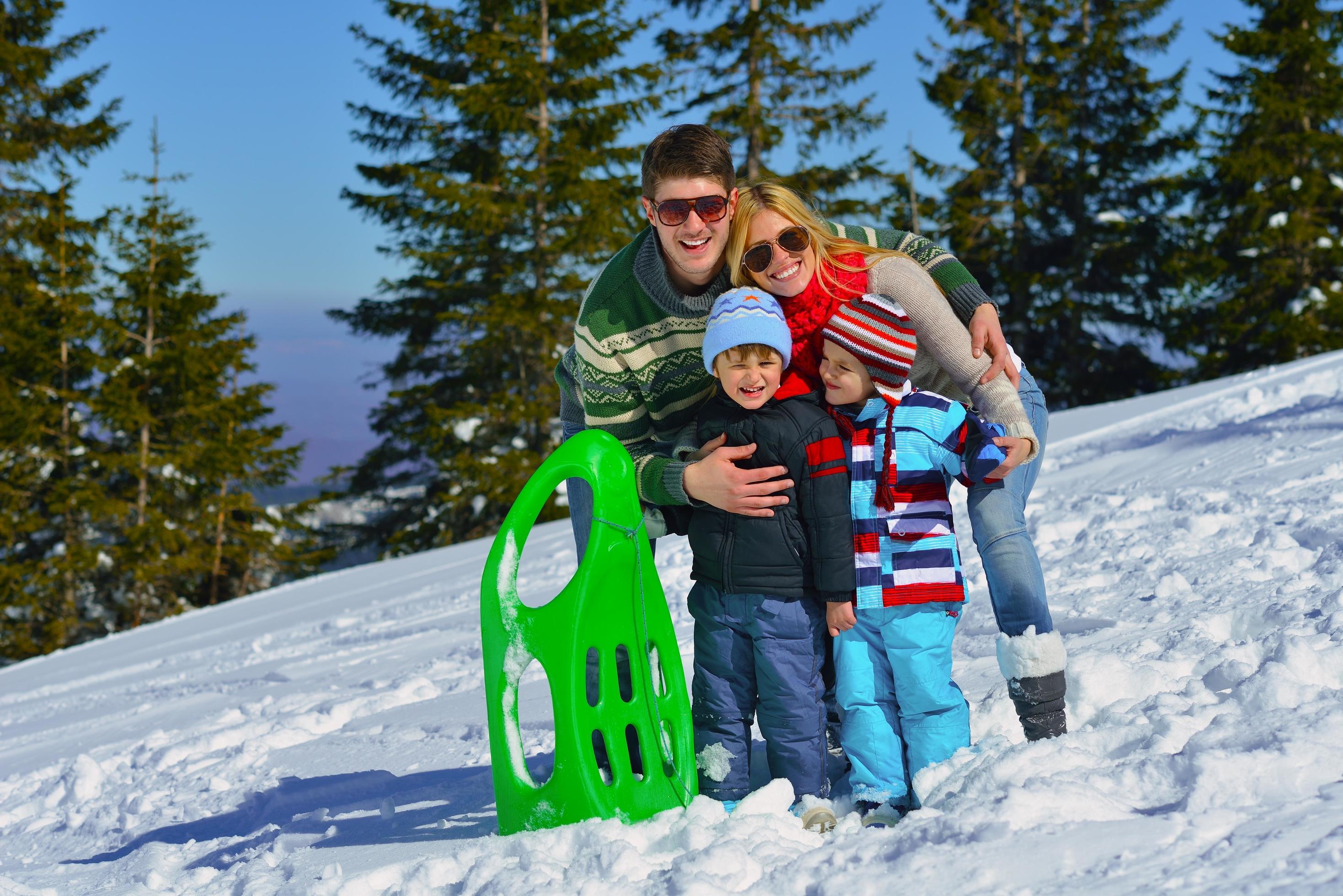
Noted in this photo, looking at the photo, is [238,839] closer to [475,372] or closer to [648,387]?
[648,387]

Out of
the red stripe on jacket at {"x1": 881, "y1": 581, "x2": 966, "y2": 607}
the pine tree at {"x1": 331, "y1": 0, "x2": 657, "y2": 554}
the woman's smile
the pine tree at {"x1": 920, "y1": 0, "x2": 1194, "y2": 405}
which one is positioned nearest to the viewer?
the red stripe on jacket at {"x1": 881, "y1": 581, "x2": 966, "y2": 607}

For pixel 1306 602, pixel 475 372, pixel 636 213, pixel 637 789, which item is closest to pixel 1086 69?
pixel 636 213

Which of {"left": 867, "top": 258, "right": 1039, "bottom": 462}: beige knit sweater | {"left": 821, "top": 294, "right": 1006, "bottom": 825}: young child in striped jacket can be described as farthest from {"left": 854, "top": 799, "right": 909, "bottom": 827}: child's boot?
{"left": 867, "top": 258, "right": 1039, "bottom": 462}: beige knit sweater

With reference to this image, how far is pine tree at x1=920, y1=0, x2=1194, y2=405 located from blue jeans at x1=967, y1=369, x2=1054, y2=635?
1719 centimetres

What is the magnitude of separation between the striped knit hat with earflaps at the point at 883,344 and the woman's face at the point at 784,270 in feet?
0.42

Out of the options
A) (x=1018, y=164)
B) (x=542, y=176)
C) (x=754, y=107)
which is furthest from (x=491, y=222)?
(x=1018, y=164)

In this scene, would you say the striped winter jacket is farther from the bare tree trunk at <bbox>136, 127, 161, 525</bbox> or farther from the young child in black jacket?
the bare tree trunk at <bbox>136, 127, 161, 525</bbox>

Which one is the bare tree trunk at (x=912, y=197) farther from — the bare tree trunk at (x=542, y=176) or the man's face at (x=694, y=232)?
the man's face at (x=694, y=232)

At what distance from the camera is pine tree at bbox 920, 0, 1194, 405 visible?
61.5 feet

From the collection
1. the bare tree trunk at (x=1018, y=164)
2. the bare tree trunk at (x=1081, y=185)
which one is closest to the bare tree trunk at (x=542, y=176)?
the bare tree trunk at (x=1018, y=164)

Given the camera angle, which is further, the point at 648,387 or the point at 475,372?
the point at 475,372

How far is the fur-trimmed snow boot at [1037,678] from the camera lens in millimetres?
2244

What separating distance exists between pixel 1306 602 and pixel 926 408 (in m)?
1.57

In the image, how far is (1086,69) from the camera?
18.9 meters
